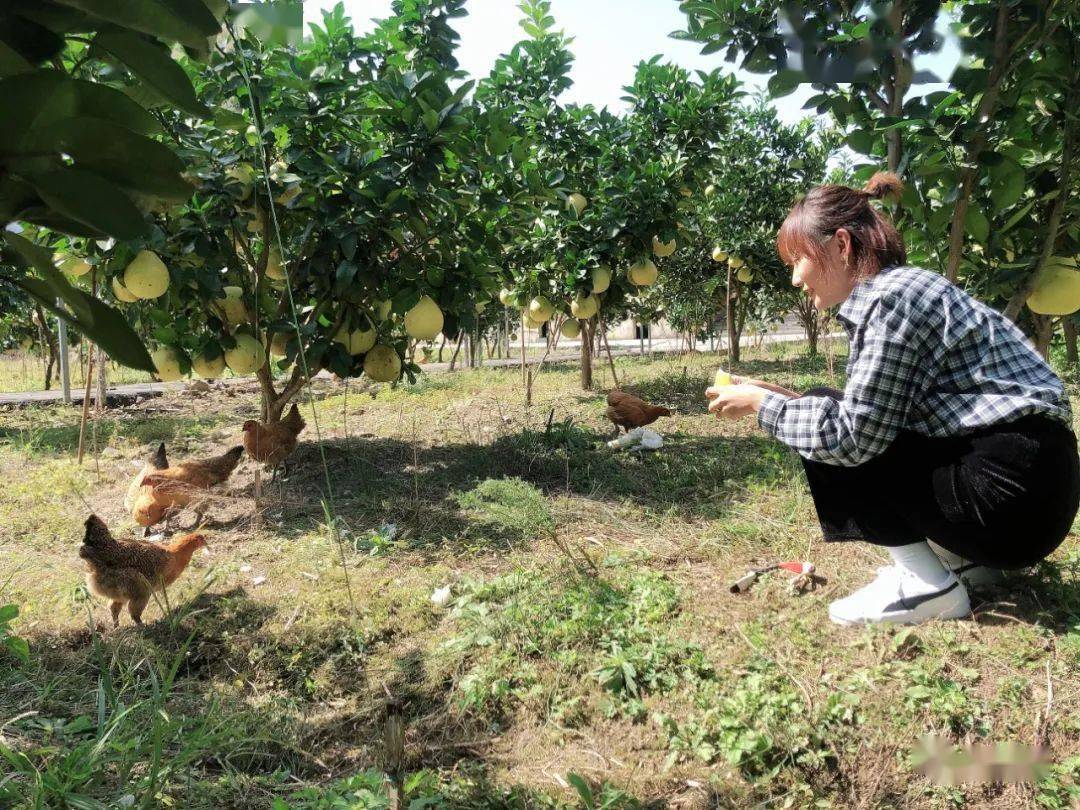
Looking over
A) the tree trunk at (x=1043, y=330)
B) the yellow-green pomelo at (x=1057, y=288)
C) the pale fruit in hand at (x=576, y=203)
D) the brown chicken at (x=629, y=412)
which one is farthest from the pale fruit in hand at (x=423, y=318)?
the tree trunk at (x=1043, y=330)

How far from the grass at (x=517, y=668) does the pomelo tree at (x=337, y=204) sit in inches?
33.6

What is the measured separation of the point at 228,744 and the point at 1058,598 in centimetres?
213

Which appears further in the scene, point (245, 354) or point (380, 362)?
point (380, 362)

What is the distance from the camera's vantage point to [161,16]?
0.57m

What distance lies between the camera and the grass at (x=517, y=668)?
1374 millimetres

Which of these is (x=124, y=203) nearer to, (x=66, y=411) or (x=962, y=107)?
(x=962, y=107)

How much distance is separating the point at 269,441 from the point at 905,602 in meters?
2.88

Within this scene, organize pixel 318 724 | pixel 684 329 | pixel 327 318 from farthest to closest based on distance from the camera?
pixel 684 329 → pixel 327 318 → pixel 318 724

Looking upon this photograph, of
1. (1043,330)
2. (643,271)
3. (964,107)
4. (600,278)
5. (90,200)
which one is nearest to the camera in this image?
(90,200)

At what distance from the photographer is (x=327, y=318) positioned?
350 cm

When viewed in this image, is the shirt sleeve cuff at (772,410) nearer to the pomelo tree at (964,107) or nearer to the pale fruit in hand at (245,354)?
the pomelo tree at (964,107)

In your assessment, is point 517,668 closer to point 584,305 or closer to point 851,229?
point 851,229

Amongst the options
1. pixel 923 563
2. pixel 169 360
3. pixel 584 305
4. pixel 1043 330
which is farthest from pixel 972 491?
pixel 584 305

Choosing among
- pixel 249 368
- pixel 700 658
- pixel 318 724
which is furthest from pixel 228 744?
pixel 249 368
